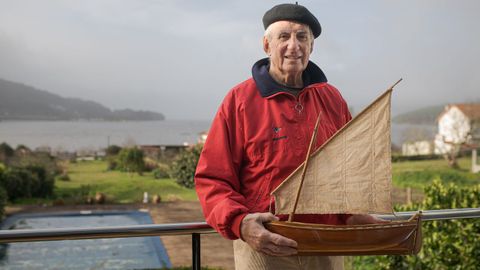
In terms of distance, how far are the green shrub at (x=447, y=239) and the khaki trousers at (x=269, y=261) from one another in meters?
3.74

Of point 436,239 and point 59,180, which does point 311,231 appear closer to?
point 436,239

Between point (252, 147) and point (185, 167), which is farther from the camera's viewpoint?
point (185, 167)

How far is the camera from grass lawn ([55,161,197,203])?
27312 mm

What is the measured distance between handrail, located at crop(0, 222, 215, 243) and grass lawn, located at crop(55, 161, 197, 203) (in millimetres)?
25503

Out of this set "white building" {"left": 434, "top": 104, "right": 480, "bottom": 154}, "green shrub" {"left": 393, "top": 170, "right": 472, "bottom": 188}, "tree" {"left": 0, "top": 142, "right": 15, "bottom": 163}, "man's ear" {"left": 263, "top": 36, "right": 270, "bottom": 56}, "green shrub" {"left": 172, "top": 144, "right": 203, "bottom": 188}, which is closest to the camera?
"man's ear" {"left": 263, "top": 36, "right": 270, "bottom": 56}

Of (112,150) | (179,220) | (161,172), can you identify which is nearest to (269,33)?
(179,220)

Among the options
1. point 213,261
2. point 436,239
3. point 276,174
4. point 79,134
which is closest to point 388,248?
point 276,174

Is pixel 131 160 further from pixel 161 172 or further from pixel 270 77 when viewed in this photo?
pixel 270 77

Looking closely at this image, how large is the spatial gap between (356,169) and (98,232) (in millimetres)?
695

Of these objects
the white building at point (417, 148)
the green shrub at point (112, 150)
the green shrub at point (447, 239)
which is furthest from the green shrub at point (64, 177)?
the green shrub at point (447, 239)

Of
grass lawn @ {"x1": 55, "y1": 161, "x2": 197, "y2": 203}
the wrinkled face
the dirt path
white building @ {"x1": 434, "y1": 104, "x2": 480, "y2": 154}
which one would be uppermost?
white building @ {"x1": 434, "y1": 104, "x2": 480, "y2": 154}

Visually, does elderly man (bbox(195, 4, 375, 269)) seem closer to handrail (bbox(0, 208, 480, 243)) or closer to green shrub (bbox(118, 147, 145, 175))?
handrail (bbox(0, 208, 480, 243))

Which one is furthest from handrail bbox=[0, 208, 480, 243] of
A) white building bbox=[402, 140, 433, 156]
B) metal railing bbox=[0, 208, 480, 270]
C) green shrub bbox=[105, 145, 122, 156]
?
green shrub bbox=[105, 145, 122, 156]

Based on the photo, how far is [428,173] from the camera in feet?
84.8
